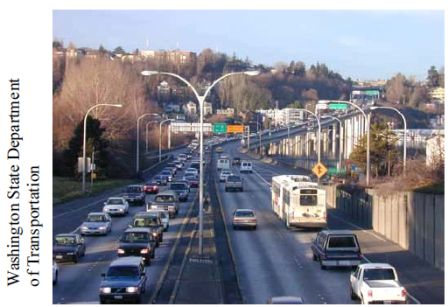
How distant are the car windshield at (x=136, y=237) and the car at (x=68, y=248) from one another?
1.91 meters

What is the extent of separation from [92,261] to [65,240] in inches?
56.4

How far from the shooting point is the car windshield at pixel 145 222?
1781 inches

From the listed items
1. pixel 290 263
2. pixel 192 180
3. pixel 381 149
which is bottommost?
pixel 290 263

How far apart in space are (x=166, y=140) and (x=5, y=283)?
157m

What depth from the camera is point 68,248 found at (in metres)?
36.7

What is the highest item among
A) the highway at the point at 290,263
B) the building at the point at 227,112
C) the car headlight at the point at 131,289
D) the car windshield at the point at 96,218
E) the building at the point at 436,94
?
the building at the point at 436,94

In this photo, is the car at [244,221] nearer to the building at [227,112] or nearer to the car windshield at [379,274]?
the car windshield at [379,274]

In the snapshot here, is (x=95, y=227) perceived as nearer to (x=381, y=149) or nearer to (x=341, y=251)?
(x=341, y=251)

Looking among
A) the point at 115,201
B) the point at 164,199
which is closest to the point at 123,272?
the point at 164,199

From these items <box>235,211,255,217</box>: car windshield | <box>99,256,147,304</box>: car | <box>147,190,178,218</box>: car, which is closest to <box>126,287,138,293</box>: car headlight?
<box>99,256,147,304</box>: car

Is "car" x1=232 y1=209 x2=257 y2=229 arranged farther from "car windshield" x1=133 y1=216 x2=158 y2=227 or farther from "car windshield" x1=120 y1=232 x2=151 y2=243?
"car windshield" x1=120 y1=232 x2=151 y2=243

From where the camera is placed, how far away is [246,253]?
41.6 m

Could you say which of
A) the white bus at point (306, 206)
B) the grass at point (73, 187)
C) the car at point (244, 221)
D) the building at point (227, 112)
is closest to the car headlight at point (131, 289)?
the white bus at point (306, 206)

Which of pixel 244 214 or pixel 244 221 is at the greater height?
pixel 244 214
